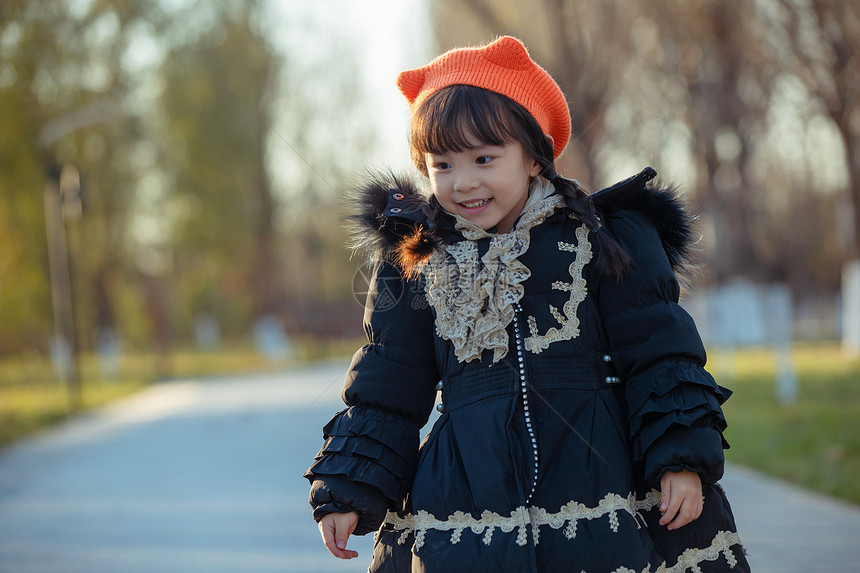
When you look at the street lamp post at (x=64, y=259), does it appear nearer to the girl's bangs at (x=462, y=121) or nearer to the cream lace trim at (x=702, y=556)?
the girl's bangs at (x=462, y=121)

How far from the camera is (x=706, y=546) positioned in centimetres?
211

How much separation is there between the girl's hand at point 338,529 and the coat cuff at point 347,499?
0.5 inches

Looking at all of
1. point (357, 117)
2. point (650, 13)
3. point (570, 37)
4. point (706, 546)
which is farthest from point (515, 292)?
point (357, 117)

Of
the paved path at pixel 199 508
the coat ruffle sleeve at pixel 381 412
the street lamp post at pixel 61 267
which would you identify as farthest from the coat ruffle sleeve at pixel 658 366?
the street lamp post at pixel 61 267

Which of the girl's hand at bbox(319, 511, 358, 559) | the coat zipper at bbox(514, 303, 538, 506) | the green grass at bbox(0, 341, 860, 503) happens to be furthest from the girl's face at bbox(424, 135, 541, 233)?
the green grass at bbox(0, 341, 860, 503)

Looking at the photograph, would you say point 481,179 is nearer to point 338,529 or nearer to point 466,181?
point 466,181

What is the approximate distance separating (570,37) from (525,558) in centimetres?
976

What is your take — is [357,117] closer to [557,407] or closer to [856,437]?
[856,437]

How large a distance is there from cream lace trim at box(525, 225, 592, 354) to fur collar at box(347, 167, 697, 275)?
0.45 ft

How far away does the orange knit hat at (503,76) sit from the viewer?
2.27 meters

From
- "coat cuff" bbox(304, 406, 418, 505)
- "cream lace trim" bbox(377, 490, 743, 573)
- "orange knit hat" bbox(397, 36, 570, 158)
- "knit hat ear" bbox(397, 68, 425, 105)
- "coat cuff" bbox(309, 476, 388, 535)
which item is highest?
"knit hat ear" bbox(397, 68, 425, 105)

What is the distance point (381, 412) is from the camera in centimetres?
227

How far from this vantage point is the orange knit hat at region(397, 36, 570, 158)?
227cm

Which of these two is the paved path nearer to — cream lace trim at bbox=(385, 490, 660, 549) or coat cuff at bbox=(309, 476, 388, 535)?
coat cuff at bbox=(309, 476, 388, 535)
